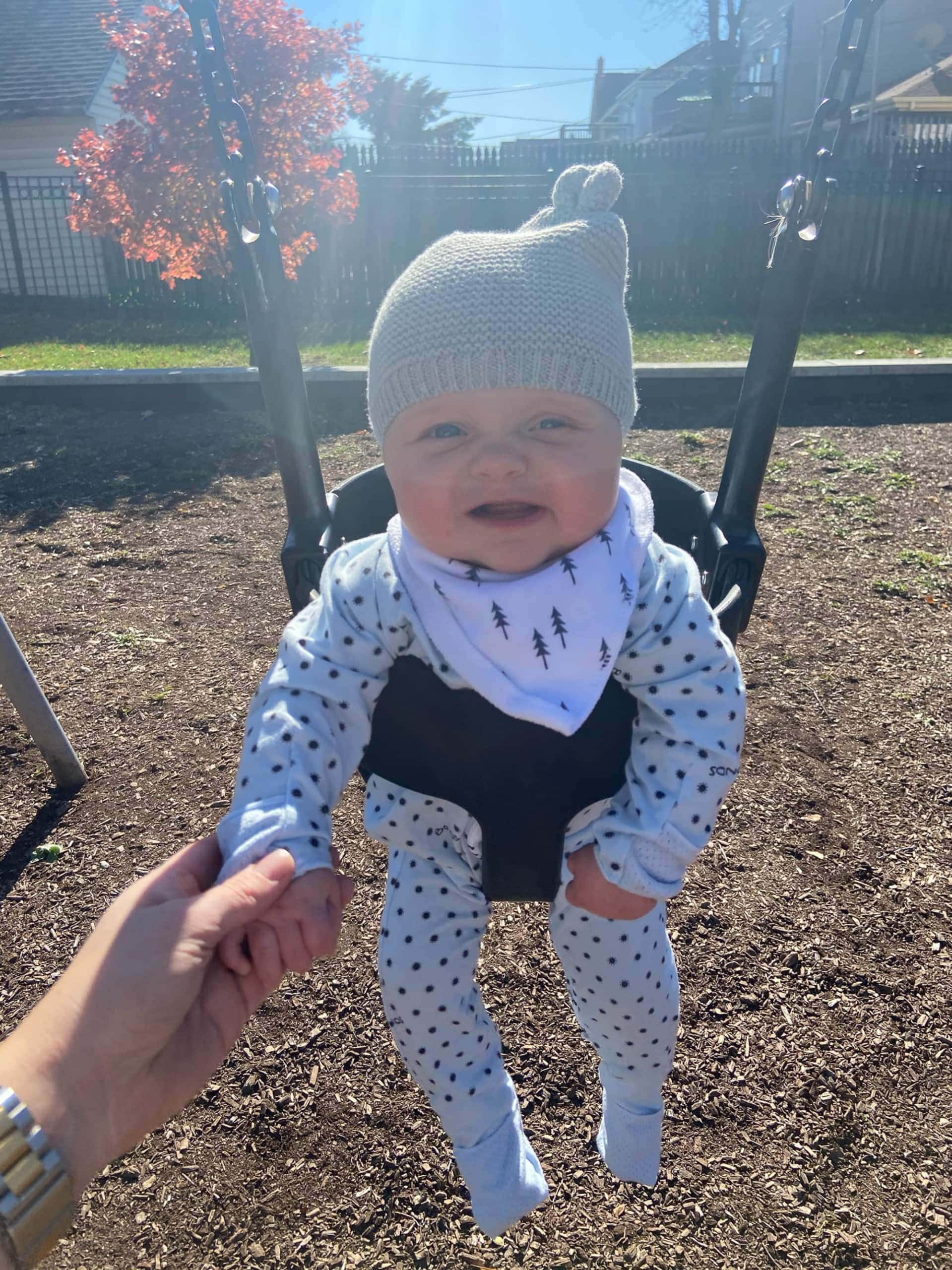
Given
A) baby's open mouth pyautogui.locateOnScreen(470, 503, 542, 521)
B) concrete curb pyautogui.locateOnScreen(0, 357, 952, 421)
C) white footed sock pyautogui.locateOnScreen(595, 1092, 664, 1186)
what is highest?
baby's open mouth pyautogui.locateOnScreen(470, 503, 542, 521)

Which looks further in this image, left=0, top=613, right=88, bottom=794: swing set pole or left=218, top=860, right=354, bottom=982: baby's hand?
left=0, top=613, right=88, bottom=794: swing set pole

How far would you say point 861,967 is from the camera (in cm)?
244

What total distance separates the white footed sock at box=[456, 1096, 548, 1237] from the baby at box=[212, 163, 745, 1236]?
1.87 ft

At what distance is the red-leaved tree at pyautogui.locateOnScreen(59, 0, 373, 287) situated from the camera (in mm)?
8211

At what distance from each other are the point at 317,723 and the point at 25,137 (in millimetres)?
18590

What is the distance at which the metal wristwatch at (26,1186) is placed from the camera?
1.00 m

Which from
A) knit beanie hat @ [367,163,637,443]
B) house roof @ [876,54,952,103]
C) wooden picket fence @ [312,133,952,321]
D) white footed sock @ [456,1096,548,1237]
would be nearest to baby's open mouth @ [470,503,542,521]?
knit beanie hat @ [367,163,637,443]

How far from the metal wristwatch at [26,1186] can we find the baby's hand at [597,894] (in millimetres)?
777

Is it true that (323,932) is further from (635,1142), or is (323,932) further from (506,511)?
(635,1142)

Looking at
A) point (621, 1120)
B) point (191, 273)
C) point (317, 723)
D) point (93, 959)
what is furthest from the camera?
point (191, 273)

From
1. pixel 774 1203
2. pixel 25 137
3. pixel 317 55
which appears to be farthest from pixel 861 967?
pixel 25 137

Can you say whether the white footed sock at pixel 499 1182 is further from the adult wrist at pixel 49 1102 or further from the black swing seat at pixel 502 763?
the adult wrist at pixel 49 1102

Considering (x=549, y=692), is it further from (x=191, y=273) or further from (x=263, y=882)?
(x=191, y=273)

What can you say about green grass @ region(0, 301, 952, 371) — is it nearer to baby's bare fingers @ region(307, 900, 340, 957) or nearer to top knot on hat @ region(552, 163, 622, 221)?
top knot on hat @ region(552, 163, 622, 221)
